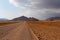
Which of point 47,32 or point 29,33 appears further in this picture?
point 47,32

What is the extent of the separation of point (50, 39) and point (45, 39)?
459 millimetres

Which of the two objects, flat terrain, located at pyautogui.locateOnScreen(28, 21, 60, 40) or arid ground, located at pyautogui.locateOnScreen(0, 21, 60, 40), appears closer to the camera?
Result: arid ground, located at pyautogui.locateOnScreen(0, 21, 60, 40)

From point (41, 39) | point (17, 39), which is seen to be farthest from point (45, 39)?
point (17, 39)

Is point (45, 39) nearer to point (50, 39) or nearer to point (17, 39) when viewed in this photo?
point (50, 39)

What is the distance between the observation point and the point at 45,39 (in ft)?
56.5

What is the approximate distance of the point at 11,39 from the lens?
16.8 metres

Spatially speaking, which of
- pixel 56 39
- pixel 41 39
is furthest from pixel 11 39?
pixel 56 39

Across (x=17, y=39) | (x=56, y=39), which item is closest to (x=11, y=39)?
(x=17, y=39)

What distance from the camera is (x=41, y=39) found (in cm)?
1734

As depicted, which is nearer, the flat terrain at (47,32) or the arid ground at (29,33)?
the arid ground at (29,33)

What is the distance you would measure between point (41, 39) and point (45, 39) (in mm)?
383

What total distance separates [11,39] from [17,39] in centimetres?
54

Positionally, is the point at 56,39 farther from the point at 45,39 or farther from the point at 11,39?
the point at 11,39

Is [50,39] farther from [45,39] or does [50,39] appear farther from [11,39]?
[11,39]
